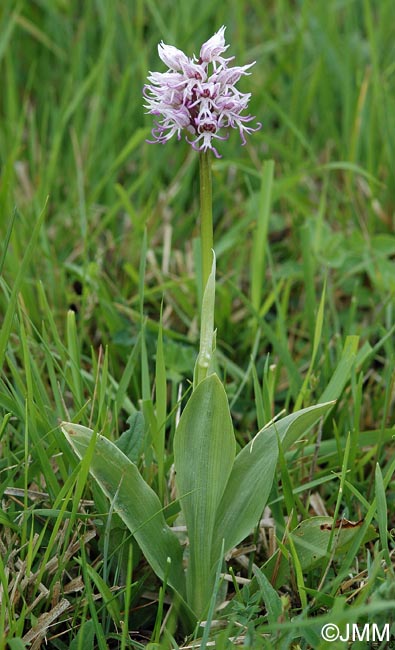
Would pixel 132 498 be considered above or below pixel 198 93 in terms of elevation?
below

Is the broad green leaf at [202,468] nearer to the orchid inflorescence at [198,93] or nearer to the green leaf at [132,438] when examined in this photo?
the green leaf at [132,438]

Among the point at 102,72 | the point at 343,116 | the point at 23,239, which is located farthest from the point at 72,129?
the point at 343,116

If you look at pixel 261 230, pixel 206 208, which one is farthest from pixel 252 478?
pixel 261 230

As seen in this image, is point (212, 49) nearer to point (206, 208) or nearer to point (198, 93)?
point (198, 93)

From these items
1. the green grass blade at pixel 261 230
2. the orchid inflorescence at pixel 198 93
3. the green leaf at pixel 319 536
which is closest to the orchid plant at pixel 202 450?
the orchid inflorescence at pixel 198 93

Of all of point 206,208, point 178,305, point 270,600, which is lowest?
point 270,600

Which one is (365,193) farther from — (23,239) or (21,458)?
(21,458)

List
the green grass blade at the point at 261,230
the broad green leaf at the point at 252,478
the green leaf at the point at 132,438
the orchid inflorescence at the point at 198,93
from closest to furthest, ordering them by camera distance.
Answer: the orchid inflorescence at the point at 198,93 → the broad green leaf at the point at 252,478 → the green leaf at the point at 132,438 → the green grass blade at the point at 261,230

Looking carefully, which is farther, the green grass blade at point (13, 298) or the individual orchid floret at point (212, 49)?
the green grass blade at point (13, 298)
